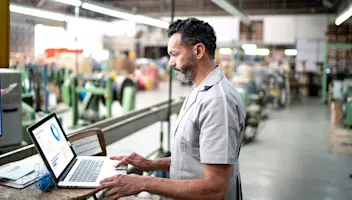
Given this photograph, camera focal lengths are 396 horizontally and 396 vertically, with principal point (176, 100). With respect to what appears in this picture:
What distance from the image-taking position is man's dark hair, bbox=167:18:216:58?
1.85m

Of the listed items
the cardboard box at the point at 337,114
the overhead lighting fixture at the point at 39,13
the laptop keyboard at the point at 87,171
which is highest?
the overhead lighting fixture at the point at 39,13

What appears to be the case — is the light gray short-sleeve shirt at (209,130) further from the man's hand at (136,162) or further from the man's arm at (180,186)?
the man's hand at (136,162)

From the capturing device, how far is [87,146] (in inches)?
101

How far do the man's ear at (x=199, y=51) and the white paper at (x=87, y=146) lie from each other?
106 cm

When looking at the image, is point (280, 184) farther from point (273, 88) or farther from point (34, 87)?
point (273, 88)

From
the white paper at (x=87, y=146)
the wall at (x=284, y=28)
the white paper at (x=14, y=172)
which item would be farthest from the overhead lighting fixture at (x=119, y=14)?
the wall at (x=284, y=28)

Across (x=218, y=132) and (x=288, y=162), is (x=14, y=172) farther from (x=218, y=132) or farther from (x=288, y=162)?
(x=288, y=162)

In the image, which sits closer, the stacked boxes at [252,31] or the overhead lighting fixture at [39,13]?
the overhead lighting fixture at [39,13]

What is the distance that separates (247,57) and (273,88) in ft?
12.7

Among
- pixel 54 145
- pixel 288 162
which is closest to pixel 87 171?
pixel 54 145

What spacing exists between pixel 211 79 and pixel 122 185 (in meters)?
0.64

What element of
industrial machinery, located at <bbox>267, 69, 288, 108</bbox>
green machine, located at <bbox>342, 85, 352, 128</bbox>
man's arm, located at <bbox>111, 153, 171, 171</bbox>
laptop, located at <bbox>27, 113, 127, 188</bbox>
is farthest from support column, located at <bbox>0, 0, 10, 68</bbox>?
industrial machinery, located at <bbox>267, 69, 288, 108</bbox>

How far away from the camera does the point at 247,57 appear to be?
16.6 meters

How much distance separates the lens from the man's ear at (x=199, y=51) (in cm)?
186
